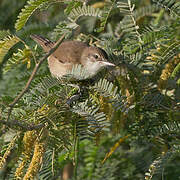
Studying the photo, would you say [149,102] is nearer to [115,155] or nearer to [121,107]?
[121,107]

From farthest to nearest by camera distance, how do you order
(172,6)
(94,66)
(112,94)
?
(94,66) < (172,6) < (112,94)

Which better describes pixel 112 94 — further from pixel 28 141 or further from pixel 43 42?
pixel 43 42

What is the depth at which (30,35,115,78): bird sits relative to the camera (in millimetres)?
3074

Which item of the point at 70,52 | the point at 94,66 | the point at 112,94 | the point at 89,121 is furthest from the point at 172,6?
the point at 70,52

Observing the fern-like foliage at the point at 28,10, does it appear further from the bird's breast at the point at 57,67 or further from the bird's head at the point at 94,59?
the bird's breast at the point at 57,67

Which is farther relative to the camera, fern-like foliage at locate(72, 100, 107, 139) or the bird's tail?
the bird's tail

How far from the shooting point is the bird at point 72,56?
3074 millimetres

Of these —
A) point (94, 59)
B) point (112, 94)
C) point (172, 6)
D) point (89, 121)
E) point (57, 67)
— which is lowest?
point (89, 121)

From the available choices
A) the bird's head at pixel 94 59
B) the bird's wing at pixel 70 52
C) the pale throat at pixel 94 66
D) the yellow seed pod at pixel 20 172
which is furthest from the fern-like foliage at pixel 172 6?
the yellow seed pod at pixel 20 172

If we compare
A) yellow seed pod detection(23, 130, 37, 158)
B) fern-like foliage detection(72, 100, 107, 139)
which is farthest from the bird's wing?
yellow seed pod detection(23, 130, 37, 158)

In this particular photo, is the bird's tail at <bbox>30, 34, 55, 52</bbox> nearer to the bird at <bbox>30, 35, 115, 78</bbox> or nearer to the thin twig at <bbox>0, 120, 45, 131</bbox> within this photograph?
the bird at <bbox>30, 35, 115, 78</bbox>

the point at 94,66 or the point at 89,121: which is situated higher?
the point at 94,66

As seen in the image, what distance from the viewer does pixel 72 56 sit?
3443mm

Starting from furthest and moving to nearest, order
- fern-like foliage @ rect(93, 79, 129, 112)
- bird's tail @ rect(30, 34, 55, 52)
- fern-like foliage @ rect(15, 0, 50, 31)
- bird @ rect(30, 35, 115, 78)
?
1. bird's tail @ rect(30, 34, 55, 52)
2. bird @ rect(30, 35, 115, 78)
3. fern-like foliage @ rect(15, 0, 50, 31)
4. fern-like foliage @ rect(93, 79, 129, 112)
